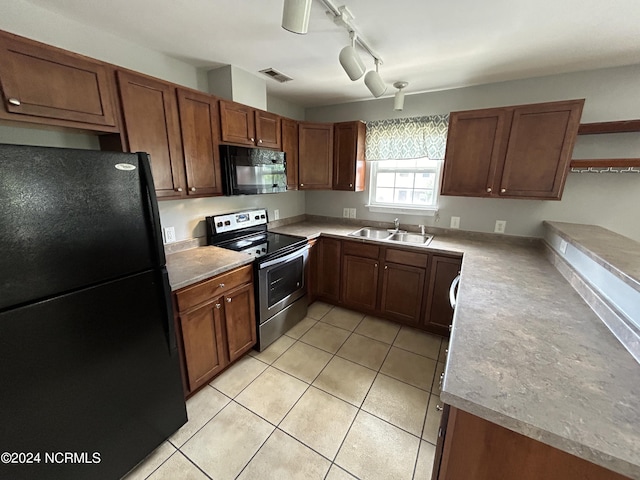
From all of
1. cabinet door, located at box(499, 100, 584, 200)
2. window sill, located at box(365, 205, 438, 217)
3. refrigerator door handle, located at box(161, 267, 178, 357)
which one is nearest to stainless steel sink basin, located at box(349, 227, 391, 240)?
window sill, located at box(365, 205, 438, 217)

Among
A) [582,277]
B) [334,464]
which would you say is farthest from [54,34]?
[582,277]

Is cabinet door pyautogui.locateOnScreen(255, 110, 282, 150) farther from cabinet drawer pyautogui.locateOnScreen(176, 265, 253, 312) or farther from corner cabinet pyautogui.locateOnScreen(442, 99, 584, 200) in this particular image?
corner cabinet pyautogui.locateOnScreen(442, 99, 584, 200)

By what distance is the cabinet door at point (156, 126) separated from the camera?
5.13 feet

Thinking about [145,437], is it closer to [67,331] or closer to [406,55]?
[67,331]

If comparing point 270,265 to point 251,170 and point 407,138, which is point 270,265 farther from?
point 407,138

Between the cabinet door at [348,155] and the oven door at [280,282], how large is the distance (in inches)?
37.2

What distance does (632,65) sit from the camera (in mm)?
1935

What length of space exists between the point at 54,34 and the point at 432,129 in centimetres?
296

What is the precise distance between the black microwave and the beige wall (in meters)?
1.54

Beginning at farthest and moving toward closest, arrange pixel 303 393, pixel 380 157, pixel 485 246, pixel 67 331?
pixel 380 157
pixel 485 246
pixel 303 393
pixel 67 331

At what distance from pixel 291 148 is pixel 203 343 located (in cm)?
208

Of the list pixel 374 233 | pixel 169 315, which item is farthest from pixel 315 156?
pixel 169 315

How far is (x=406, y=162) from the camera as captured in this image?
2979mm

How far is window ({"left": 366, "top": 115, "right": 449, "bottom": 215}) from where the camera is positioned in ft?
8.89
